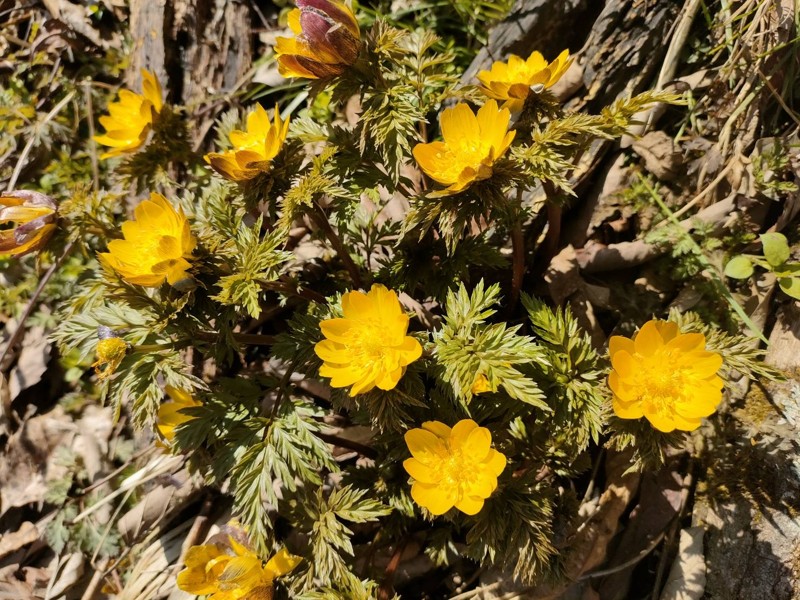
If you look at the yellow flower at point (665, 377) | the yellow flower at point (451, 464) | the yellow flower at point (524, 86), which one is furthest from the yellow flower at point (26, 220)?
the yellow flower at point (665, 377)

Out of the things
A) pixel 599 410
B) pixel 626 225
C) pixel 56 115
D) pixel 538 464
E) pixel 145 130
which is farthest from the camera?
pixel 56 115

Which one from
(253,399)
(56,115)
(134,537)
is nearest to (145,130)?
(253,399)

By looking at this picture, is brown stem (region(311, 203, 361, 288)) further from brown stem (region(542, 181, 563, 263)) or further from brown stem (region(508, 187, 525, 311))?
brown stem (region(542, 181, 563, 263))

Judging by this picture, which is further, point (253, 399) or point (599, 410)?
point (253, 399)

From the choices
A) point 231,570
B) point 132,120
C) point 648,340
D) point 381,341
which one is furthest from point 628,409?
point 132,120

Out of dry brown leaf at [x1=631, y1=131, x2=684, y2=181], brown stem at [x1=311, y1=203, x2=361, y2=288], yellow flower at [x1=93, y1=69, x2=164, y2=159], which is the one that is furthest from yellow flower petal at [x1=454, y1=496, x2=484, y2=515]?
yellow flower at [x1=93, y1=69, x2=164, y2=159]

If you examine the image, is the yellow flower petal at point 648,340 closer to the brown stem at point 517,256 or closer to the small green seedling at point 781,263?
the brown stem at point 517,256

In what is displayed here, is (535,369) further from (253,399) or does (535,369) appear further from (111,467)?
(111,467)
